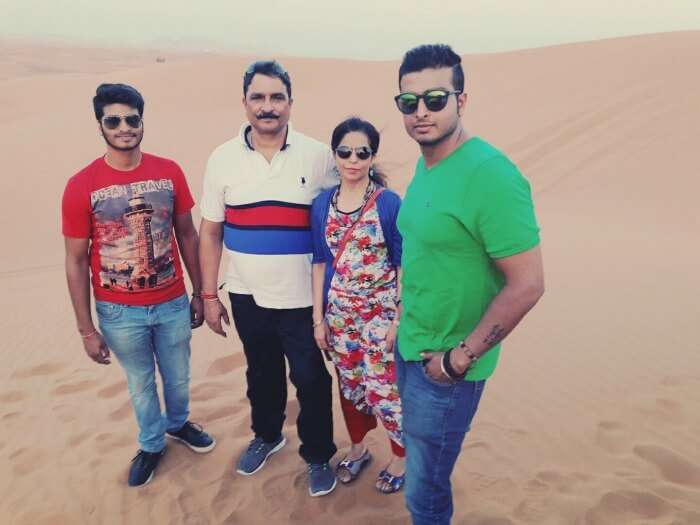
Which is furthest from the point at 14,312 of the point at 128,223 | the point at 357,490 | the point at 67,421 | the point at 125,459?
the point at 357,490

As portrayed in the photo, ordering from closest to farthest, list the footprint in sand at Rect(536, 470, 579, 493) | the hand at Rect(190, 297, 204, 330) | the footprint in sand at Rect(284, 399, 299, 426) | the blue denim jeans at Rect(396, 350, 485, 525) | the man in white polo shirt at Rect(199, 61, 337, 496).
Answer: the blue denim jeans at Rect(396, 350, 485, 525), the man in white polo shirt at Rect(199, 61, 337, 496), the footprint in sand at Rect(536, 470, 579, 493), the hand at Rect(190, 297, 204, 330), the footprint in sand at Rect(284, 399, 299, 426)

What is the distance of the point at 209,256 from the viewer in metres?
2.98

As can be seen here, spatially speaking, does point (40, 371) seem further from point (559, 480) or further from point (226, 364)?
point (559, 480)

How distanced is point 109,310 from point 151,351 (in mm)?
387

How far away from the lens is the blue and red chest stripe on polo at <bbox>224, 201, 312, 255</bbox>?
8.89 ft

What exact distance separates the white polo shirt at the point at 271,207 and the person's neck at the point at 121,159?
400mm

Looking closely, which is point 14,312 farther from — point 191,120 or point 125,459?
point 191,120

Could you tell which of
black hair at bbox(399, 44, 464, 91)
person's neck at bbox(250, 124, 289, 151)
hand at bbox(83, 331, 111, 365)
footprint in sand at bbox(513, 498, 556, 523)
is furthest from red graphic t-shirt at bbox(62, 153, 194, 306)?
footprint in sand at bbox(513, 498, 556, 523)

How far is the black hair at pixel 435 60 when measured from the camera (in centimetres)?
190

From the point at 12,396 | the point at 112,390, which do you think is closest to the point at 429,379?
the point at 112,390

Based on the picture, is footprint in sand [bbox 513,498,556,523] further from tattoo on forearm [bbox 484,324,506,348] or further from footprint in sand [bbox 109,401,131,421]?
footprint in sand [bbox 109,401,131,421]

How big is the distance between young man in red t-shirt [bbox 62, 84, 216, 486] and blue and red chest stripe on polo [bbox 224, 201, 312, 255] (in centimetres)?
47

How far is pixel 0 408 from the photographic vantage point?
420 centimetres

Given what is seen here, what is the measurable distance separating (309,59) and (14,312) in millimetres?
18306
